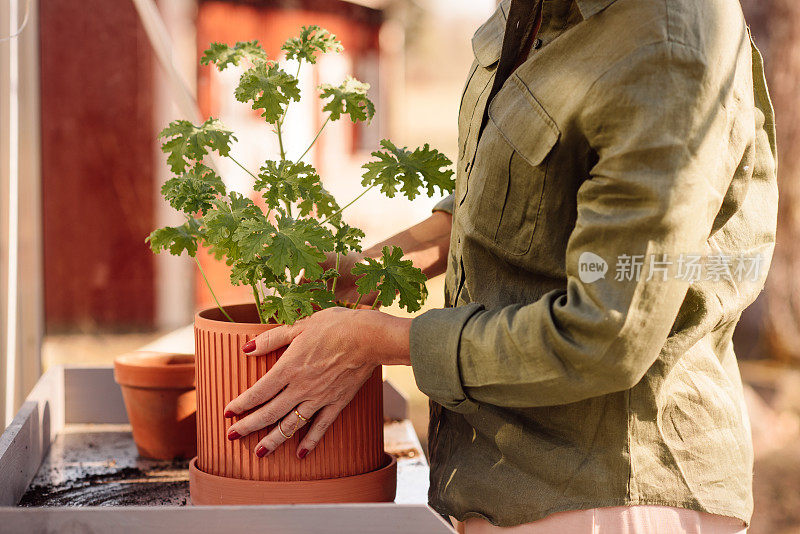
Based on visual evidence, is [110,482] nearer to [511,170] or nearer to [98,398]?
[98,398]

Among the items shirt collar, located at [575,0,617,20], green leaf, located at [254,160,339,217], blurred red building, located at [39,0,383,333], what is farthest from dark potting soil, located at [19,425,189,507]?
blurred red building, located at [39,0,383,333]

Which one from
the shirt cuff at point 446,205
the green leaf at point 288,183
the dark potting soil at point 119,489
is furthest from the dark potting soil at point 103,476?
the shirt cuff at point 446,205

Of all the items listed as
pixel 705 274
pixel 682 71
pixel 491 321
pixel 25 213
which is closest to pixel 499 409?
pixel 491 321

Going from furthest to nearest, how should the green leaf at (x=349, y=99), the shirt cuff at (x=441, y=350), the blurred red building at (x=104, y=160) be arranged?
the blurred red building at (x=104, y=160) → the green leaf at (x=349, y=99) → the shirt cuff at (x=441, y=350)

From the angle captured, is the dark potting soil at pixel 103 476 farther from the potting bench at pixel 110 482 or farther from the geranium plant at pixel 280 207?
the geranium plant at pixel 280 207

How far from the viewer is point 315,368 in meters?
0.91

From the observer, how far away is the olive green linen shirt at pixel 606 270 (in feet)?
2.47

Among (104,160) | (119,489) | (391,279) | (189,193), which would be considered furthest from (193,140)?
(104,160)

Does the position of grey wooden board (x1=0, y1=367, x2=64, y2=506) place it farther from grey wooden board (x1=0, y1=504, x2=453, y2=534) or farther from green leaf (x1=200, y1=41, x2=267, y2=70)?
green leaf (x1=200, y1=41, x2=267, y2=70)

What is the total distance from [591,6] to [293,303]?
0.44m

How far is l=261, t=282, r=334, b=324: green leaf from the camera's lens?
0.93 m

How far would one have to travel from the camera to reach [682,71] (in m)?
0.75

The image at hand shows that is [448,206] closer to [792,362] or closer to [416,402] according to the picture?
[792,362]

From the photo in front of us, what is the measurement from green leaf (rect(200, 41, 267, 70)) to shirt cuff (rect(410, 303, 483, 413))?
0.45 meters
